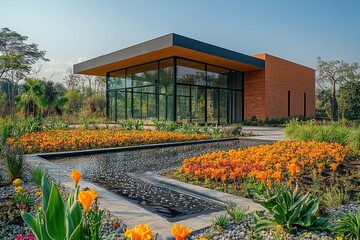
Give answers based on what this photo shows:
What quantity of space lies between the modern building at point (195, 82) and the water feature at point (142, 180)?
7.50 metres

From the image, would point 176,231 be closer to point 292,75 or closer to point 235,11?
point 235,11

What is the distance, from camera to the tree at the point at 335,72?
122 feet

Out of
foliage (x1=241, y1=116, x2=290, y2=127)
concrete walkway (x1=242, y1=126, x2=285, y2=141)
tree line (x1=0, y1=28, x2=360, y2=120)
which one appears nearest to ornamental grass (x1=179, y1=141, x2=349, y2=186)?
concrete walkway (x1=242, y1=126, x2=285, y2=141)

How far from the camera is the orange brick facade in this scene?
20859mm

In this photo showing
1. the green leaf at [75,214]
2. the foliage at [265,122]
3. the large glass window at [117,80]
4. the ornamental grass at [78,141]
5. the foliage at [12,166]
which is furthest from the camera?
the large glass window at [117,80]

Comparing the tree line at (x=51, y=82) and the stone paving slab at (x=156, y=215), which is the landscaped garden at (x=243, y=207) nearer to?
the stone paving slab at (x=156, y=215)

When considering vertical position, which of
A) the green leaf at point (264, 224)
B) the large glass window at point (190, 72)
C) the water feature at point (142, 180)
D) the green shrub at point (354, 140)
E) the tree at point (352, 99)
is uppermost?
the large glass window at point (190, 72)

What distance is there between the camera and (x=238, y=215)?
2715 mm

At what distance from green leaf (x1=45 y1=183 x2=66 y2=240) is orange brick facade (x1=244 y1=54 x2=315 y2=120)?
20433mm

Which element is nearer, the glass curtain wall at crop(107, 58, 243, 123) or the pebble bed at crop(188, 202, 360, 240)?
the pebble bed at crop(188, 202, 360, 240)

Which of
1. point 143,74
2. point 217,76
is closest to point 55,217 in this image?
point 143,74

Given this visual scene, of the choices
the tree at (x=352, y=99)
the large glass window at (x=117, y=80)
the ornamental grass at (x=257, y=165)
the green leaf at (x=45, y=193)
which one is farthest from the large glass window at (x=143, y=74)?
the green leaf at (x=45, y=193)

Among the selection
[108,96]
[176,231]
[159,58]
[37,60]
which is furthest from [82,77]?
[176,231]

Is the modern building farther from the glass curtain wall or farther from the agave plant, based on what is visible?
the agave plant
